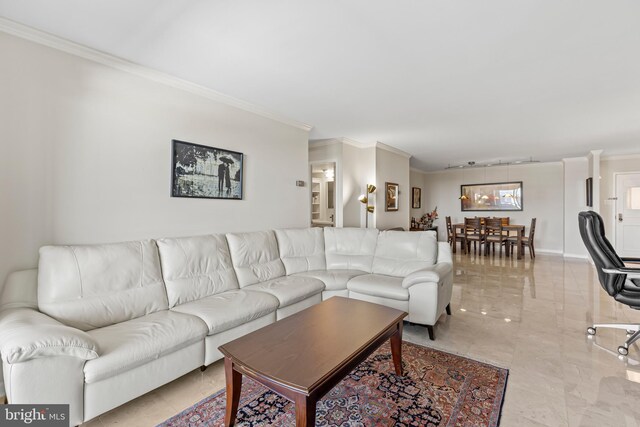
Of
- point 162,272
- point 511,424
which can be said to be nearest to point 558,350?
point 511,424

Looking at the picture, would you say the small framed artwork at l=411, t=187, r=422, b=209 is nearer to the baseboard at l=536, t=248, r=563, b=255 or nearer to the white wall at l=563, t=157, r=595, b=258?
the baseboard at l=536, t=248, r=563, b=255

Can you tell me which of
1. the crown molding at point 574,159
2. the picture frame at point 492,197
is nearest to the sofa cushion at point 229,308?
the picture frame at point 492,197

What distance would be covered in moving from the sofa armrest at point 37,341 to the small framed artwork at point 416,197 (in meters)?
8.56

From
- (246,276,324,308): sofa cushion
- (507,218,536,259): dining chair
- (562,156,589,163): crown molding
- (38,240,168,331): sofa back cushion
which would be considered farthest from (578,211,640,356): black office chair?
(562,156,589,163): crown molding

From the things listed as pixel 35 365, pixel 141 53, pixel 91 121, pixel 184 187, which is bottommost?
pixel 35 365

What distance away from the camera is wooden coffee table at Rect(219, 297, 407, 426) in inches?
53.4

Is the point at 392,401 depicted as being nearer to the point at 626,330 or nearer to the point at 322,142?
the point at 626,330

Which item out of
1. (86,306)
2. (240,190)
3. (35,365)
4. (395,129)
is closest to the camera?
(35,365)

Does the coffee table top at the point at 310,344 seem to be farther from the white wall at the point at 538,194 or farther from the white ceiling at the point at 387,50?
the white wall at the point at 538,194

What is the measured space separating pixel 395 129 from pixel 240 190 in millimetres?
2696

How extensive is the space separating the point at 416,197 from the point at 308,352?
8279 millimetres

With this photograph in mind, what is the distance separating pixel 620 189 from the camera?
262 inches

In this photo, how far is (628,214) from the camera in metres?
6.57

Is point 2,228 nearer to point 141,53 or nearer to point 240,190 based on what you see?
point 141,53
